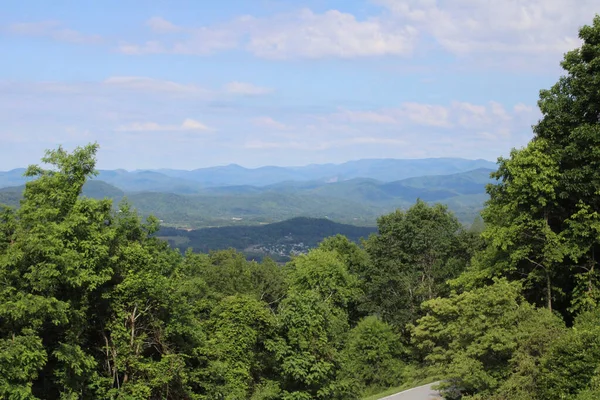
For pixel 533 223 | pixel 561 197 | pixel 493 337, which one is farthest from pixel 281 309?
pixel 561 197

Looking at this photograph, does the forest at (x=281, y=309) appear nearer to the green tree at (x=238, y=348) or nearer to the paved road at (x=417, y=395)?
the green tree at (x=238, y=348)

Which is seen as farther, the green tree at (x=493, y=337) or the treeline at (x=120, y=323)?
the green tree at (x=493, y=337)

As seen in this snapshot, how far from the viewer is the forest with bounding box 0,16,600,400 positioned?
56.7 feet

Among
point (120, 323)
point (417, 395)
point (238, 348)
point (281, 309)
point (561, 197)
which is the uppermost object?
point (561, 197)

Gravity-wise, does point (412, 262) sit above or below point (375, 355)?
above

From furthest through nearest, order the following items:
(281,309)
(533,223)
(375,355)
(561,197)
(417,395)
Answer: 1. (375,355)
2. (417,395)
3. (281,309)
4. (533,223)
5. (561,197)

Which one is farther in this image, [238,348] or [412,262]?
[412,262]

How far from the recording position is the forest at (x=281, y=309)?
1728cm

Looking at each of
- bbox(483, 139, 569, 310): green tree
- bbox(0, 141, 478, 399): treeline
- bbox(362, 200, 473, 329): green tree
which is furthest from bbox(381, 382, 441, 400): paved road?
bbox(362, 200, 473, 329): green tree

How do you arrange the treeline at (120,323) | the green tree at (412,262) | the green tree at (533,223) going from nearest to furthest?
1. the treeline at (120,323)
2. the green tree at (533,223)
3. the green tree at (412,262)

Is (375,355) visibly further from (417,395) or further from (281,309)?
(281,309)

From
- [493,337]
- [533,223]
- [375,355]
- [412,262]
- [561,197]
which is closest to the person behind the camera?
[493,337]

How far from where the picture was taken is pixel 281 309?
25766 millimetres

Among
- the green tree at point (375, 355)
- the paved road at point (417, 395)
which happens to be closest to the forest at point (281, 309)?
the paved road at point (417, 395)
